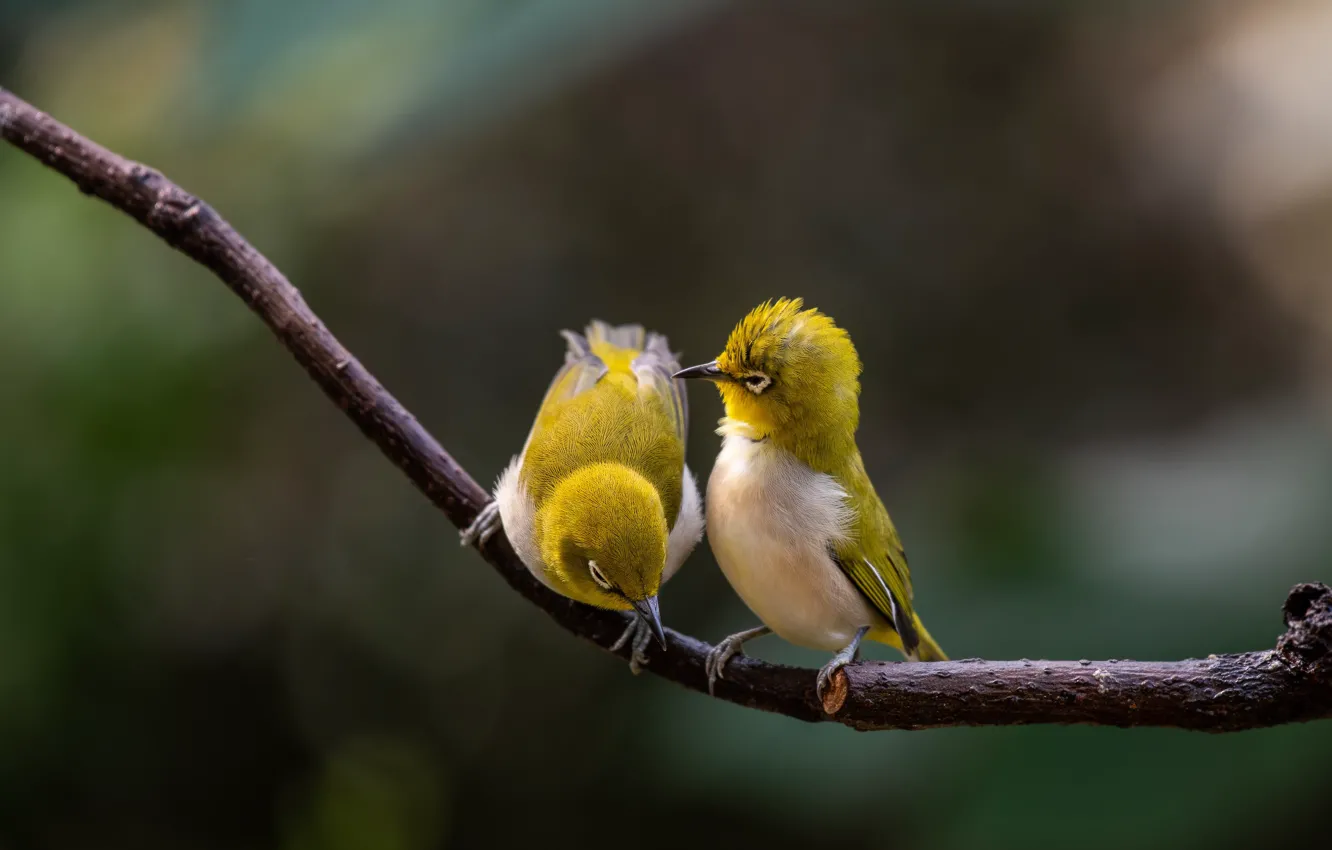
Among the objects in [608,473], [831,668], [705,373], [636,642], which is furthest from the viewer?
[636,642]

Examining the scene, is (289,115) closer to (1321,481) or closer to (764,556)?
(764,556)

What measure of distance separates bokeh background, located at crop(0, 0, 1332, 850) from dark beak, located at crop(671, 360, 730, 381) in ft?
7.25

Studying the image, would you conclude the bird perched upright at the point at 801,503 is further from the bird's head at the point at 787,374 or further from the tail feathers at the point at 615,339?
the tail feathers at the point at 615,339

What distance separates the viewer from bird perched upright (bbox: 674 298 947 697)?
1.86m

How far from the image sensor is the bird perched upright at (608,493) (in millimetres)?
2086

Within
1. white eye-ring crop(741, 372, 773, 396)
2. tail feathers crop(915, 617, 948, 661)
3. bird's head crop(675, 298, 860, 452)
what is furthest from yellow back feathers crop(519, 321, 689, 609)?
tail feathers crop(915, 617, 948, 661)

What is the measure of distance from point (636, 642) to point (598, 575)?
328 mm

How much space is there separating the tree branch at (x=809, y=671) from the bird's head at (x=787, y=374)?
470mm

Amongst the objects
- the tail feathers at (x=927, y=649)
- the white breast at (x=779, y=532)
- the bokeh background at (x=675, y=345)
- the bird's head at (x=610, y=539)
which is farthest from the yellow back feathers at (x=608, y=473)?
the bokeh background at (x=675, y=345)

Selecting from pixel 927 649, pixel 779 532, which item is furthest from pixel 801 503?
pixel 927 649

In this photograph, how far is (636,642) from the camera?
2365mm

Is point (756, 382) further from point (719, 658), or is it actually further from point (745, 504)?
point (719, 658)

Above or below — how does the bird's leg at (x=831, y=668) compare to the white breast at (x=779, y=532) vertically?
below

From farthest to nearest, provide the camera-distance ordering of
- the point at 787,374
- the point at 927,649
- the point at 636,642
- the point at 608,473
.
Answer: the point at 927,649 → the point at 636,642 → the point at 608,473 → the point at 787,374
